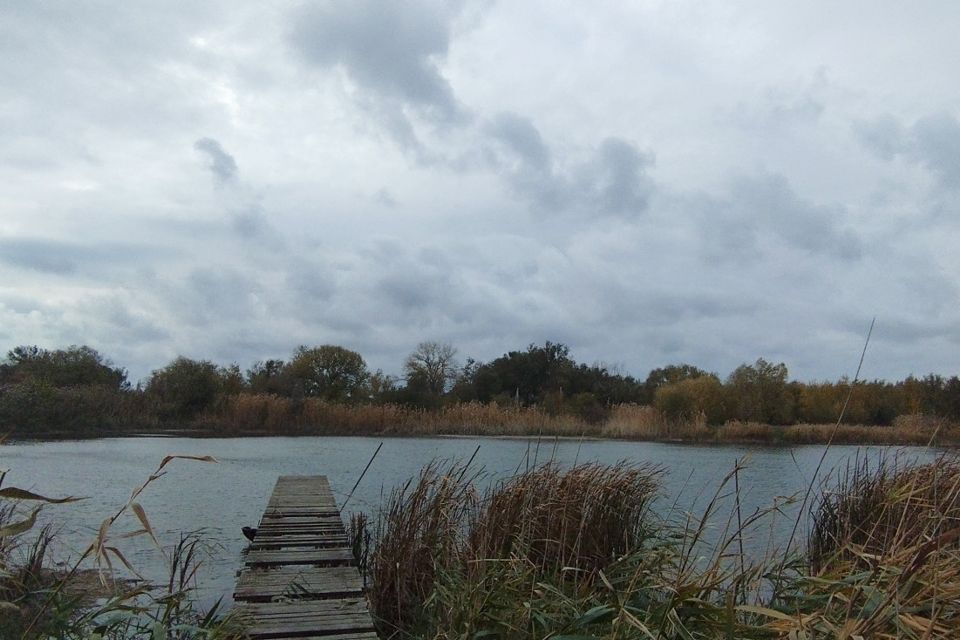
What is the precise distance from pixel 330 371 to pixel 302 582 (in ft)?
164

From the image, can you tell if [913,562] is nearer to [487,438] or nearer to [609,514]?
[609,514]

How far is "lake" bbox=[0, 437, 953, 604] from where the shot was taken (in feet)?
33.9

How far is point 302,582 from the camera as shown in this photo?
6.25 m

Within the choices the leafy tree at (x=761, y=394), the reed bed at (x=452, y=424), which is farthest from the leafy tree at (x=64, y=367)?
the leafy tree at (x=761, y=394)

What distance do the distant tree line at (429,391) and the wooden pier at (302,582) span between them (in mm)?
22376

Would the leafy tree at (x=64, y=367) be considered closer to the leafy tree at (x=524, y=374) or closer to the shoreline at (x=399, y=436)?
the shoreline at (x=399, y=436)

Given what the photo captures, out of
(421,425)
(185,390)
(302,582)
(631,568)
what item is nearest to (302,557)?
(302,582)

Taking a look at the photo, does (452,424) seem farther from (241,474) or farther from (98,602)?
(98,602)

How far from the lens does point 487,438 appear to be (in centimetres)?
3106

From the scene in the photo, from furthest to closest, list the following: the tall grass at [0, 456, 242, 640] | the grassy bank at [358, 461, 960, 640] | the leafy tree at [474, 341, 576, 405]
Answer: the leafy tree at [474, 341, 576, 405] < the grassy bank at [358, 461, 960, 640] < the tall grass at [0, 456, 242, 640]

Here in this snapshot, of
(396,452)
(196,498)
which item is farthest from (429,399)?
(196,498)

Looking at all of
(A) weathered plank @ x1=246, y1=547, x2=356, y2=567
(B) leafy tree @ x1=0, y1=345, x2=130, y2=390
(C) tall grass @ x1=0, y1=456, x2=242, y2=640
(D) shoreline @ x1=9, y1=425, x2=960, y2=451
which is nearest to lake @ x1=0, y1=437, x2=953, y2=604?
(A) weathered plank @ x1=246, y1=547, x2=356, y2=567

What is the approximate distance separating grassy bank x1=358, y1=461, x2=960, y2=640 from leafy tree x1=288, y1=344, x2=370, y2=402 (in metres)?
46.1

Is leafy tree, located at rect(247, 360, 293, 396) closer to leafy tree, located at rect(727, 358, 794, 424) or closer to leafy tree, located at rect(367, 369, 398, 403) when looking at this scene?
leafy tree, located at rect(367, 369, 398, 403)
